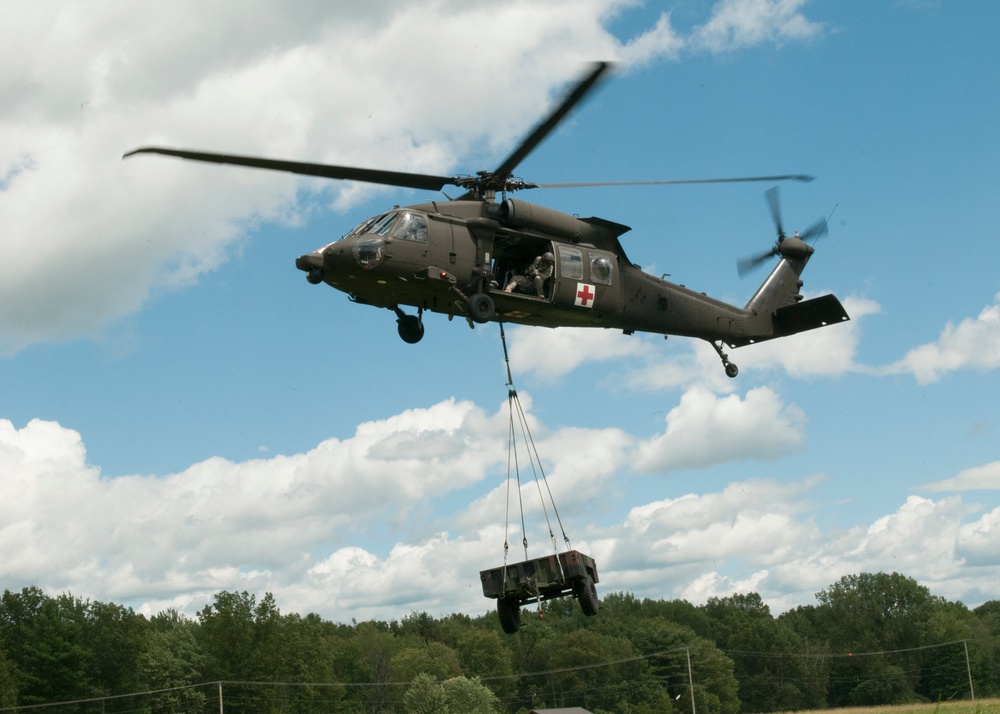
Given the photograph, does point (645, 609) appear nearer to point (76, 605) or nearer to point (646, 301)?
point (76, 605)

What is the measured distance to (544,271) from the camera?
20609 millimetres

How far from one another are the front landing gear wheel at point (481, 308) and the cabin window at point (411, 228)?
1449 millimetres

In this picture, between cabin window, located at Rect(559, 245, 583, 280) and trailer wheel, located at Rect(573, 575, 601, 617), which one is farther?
cabin window, located at Rect(559, 245, 583, 280)

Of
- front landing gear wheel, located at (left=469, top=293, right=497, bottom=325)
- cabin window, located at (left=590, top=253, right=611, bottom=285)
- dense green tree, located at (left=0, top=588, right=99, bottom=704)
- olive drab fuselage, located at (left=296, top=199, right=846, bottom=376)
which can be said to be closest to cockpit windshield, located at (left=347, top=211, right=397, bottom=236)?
olive drab fuselage, located at (left=296, top=199, right=846, bottom=376)

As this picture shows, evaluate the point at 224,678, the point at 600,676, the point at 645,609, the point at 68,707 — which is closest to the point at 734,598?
the point at 645,609

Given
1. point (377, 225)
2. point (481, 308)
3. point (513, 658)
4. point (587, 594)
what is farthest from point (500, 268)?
point (513, 658)

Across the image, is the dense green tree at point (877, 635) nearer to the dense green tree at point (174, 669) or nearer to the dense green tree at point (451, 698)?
the dense green tree at point (451, 698)

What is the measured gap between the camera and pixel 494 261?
861 inches

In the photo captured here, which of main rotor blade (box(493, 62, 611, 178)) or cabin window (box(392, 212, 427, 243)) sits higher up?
main rotor blade (box(493, 62, 611, 178))

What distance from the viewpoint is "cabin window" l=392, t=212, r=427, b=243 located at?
19.1 m

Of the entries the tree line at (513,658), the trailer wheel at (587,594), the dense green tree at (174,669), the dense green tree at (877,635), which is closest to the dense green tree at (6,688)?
the tree line at (513,658)

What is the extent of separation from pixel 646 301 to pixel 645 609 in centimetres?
11142

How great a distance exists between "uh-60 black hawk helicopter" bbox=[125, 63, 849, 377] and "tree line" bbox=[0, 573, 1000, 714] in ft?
172

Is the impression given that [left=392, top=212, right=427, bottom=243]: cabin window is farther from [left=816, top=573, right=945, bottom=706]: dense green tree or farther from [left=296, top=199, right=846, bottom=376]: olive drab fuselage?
[left=816, top=573, right=945, bottom=706]: dense green tree
